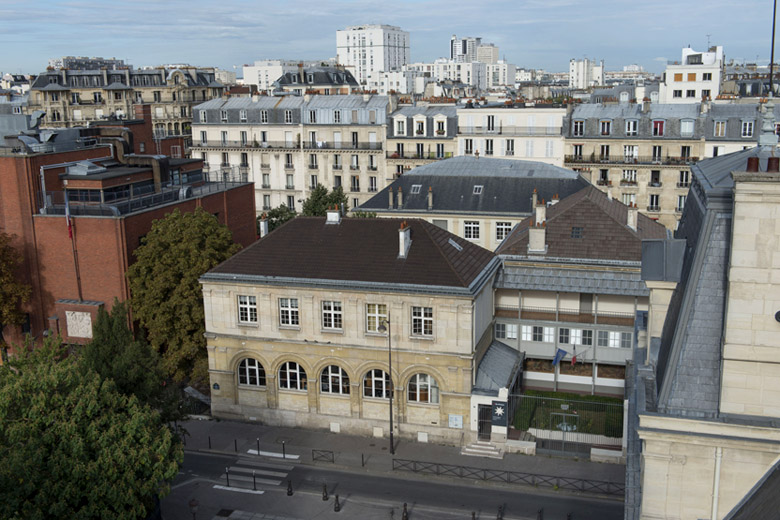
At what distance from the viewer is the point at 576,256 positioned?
146 feet

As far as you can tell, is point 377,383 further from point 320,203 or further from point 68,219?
point 320,203

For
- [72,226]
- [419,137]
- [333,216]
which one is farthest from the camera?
[419,137]

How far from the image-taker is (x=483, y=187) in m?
59.7

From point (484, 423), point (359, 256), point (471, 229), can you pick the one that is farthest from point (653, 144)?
point (484, 423)

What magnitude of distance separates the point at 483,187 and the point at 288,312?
81.9 feet

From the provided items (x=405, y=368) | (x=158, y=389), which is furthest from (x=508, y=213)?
(x=158, y=389)

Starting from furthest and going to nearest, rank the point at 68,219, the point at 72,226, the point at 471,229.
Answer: the point at 471,229 < the point at 72,226 < the point at 68,219

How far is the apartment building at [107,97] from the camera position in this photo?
117062 millimetres

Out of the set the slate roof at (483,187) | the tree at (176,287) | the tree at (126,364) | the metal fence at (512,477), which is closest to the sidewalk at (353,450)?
the metal fence at (512,477)

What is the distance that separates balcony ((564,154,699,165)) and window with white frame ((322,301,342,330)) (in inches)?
1821

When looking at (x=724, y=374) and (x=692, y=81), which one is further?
(x=692, y=81)

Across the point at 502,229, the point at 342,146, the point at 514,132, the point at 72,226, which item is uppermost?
the point at 514,132

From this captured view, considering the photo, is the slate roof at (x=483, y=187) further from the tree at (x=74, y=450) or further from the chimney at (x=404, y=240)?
the tree at (x=74, y=450)

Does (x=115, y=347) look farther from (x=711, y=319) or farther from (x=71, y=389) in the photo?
(x=711, y=319)
